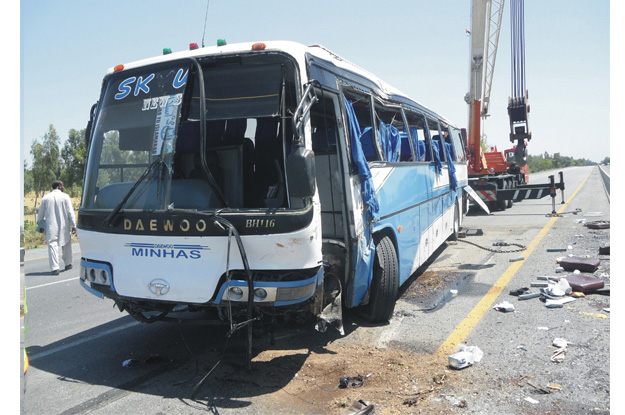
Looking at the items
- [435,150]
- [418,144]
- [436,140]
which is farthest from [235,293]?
[436,140]

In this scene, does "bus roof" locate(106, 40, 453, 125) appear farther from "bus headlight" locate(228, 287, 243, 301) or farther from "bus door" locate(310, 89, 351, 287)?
"bus headlight" locate(228, 287, 243, 301)

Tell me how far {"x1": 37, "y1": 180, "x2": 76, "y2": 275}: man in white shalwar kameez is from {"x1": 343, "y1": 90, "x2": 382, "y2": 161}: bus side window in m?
7.35

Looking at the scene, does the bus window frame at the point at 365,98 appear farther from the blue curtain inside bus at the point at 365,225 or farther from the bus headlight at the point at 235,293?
the bus headlight at the point at 235,293

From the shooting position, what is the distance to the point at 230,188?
15.0 ft

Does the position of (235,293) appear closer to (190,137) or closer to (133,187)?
(133,187)

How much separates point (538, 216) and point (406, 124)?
10.9m

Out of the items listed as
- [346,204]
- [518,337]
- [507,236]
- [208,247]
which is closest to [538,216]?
[507,236]

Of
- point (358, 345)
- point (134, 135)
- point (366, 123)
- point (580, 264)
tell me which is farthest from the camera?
point (580, 264)

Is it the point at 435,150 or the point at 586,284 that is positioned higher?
the point at 435,150

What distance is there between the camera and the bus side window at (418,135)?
25.0ft

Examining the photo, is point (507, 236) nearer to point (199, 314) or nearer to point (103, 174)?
point (199, 314)

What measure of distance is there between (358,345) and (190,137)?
2705 mm

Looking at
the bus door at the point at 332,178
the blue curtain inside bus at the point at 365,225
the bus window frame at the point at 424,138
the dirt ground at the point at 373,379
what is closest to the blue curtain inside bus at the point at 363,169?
the blue curtain inside bus at the point at 365,225

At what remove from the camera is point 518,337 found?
5.11 m
